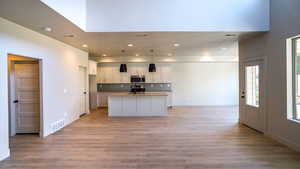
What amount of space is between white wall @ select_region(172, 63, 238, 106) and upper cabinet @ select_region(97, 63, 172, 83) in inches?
24.1

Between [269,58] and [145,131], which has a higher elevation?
[269,58]

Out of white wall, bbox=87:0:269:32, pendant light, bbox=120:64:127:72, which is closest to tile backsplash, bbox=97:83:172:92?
pendant light, bbox=120:64:127:72

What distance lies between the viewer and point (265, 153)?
3615 millimetres

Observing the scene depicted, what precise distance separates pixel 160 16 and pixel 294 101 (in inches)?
136

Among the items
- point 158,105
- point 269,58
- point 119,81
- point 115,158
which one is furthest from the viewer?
→ point 119,81

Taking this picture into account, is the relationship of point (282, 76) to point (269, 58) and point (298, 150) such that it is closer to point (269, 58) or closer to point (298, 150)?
point (269, 58)

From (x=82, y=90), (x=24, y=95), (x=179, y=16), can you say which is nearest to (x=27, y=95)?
(x=24, y=95)

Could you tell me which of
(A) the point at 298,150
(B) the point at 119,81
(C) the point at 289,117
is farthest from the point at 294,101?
(B) the point at 119,81

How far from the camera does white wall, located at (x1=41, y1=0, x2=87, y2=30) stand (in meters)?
3.22

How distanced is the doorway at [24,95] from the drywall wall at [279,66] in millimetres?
5739

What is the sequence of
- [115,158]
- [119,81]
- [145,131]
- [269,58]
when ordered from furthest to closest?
[119,81]
[145,131]
[269,58]
[115,158]

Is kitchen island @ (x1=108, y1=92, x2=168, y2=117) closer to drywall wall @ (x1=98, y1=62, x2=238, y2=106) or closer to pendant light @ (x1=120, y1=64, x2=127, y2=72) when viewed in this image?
pendant light @ (x1=120, y1=64, x2=127, y2=72)

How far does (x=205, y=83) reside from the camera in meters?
10.2

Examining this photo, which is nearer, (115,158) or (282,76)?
(115,158)
